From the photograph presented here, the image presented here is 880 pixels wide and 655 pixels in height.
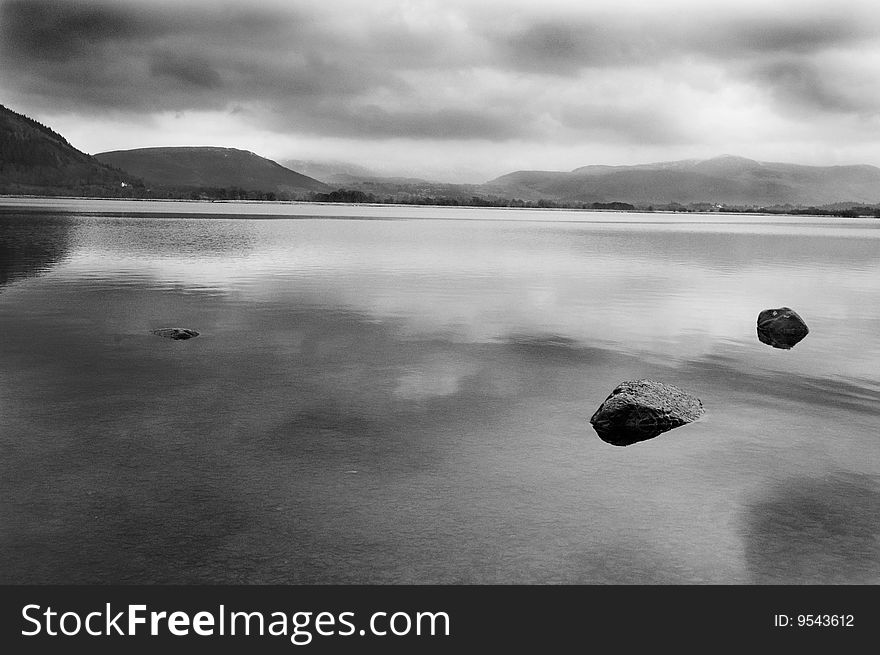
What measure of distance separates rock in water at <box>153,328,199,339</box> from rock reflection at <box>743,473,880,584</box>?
1679cm

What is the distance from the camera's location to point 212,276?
135 feet

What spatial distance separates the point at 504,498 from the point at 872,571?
15.1 ft

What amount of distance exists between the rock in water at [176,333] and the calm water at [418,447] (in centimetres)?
52

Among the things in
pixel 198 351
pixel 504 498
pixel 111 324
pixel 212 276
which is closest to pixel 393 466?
pixel 504 498

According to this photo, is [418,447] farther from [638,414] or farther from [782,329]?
[782,329]

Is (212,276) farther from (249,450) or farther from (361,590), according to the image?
(361,590)

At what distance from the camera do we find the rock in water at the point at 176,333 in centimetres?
2264

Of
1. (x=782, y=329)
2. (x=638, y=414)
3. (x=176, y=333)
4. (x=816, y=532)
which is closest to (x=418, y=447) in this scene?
(x=638, y=414)

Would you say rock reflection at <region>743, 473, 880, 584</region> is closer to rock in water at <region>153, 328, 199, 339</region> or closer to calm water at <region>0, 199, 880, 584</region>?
calm water at <region>0, 199, 880, 584</region>

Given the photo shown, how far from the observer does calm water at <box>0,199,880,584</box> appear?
911 centimetres

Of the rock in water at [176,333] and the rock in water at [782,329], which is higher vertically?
the rock in water at [782,329]

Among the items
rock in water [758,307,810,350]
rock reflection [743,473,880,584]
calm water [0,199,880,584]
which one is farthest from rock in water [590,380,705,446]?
rock in water [758,307,810,350]

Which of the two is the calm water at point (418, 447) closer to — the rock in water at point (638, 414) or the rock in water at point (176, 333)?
the rock in water at point (638, 414)

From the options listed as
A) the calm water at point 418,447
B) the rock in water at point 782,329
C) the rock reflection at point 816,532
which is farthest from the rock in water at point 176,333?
the rock in water at point 782,329
